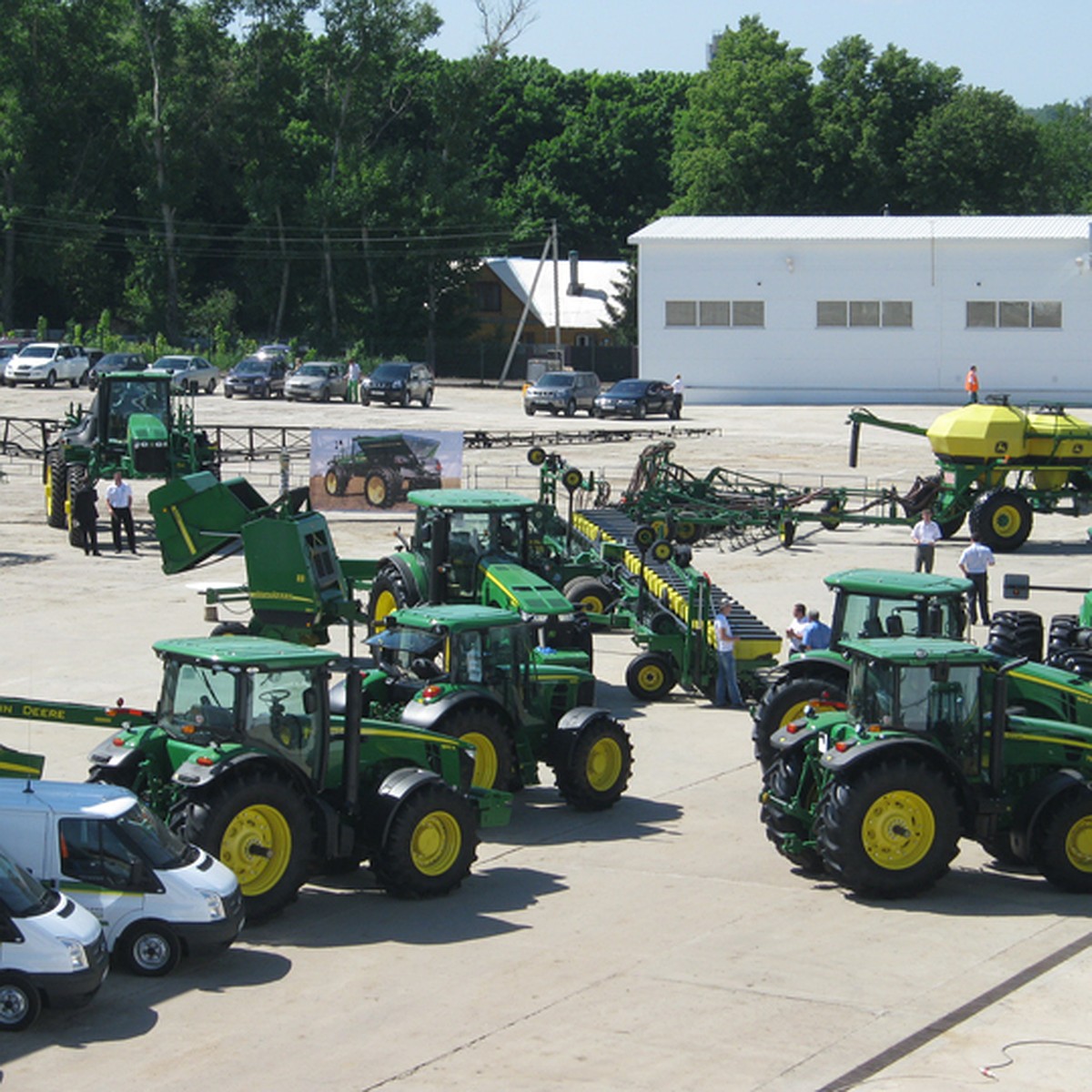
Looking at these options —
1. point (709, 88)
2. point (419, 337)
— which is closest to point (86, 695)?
point (419, 337)

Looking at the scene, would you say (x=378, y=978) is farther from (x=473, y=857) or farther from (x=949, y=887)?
(x=949, y=887)

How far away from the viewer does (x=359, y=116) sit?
7481 centimetres

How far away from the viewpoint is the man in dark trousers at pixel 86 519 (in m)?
30.0

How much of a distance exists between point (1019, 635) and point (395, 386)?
3998cm

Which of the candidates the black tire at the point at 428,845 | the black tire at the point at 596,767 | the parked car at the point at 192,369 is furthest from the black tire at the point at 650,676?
the parked car at the point at 192,369

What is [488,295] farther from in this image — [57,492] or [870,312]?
[57,492]

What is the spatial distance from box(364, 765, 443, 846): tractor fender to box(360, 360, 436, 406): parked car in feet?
151

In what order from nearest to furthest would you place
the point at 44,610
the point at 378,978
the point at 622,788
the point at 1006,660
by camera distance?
the point at 378,978
the point at 1006,660
the point at 622,788
the point at 44,610

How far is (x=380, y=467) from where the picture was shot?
34125mm

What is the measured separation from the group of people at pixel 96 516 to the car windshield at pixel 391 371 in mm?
28221

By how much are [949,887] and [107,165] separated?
6826 centimetres

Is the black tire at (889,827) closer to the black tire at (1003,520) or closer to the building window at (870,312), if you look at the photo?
the black tire at (1003,520)

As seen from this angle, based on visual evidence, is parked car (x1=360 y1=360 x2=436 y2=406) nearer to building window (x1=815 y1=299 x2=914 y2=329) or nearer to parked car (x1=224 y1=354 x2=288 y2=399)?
parked car (x1=224 y1=354 x2=288 y2=399)

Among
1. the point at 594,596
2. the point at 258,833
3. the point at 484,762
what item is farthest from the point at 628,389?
the point at 258,833
